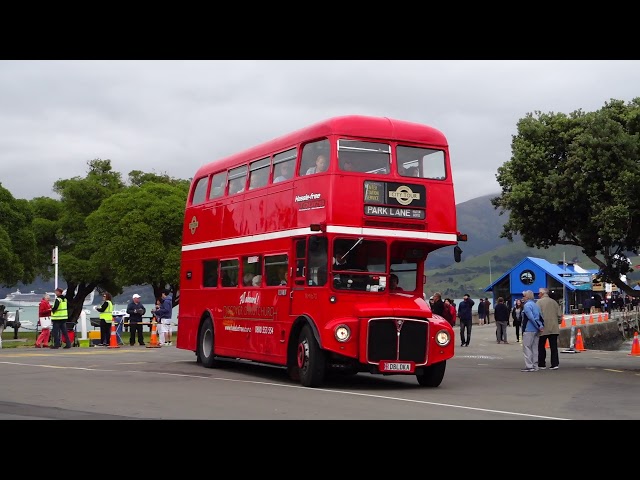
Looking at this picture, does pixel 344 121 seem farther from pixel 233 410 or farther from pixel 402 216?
pixel 233 410

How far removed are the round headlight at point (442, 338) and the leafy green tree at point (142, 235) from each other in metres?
37.4

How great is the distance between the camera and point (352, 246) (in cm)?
1647

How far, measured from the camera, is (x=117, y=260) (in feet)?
176

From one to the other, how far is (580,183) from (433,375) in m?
6.71

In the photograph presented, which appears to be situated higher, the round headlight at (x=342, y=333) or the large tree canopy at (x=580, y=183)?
the large tree canopy at (x=580, y=183)

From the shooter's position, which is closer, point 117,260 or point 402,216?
point 402,216

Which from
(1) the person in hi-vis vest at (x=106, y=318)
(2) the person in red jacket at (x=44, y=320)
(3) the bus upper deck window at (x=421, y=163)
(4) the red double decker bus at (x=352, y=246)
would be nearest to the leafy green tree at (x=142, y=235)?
(1) the person in hi-vis vest at (x=106, y=318)

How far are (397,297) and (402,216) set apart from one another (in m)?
1.51

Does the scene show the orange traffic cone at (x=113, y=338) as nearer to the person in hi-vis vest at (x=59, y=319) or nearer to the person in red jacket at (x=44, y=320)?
the person in hi-vis vest at (x=59, y=319)

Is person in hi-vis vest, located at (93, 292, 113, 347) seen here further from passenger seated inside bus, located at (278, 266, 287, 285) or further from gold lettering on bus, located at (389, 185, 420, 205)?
gold lettering on bus, located at (389, 185, 420, 205)

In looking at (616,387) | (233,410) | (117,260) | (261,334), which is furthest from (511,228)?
(117,260)

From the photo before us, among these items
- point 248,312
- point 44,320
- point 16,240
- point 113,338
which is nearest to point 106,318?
point 113,338

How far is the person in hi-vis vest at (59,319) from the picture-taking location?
2875 cm

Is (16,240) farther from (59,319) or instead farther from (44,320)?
(59,319)
